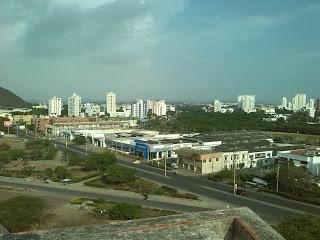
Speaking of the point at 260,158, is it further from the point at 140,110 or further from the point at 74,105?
the point at 74,105

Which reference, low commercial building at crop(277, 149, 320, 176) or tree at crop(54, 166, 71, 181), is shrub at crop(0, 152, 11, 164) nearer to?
tree at crop(54, 166, 71, 181)

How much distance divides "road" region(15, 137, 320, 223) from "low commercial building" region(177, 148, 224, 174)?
3.69ft

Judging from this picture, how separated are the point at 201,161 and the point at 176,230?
598 inches

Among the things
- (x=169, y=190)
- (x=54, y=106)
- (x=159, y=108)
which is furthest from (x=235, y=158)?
(x=54, y=106)

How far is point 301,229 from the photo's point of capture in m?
8.16

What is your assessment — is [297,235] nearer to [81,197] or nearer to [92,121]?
[81,197]

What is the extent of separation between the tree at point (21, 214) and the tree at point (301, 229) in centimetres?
686

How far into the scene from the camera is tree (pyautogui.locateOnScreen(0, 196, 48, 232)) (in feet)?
35.3

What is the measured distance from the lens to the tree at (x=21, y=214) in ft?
35.3

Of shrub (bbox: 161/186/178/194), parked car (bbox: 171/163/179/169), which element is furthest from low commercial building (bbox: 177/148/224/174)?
shrub (bbox: 161/186/178/194)

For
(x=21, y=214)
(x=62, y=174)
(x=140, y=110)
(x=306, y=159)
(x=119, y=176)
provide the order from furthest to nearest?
(x=140, y=110)
(x=306, y=159)
(x=62, y=174)
(x=119, y=176)
(x=21, y=214)

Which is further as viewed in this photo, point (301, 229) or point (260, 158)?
point (260, 158)

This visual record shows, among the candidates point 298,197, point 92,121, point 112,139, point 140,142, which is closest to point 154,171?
point 140,142

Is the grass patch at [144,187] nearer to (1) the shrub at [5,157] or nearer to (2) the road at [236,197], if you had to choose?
(2) the road at [236,197]
